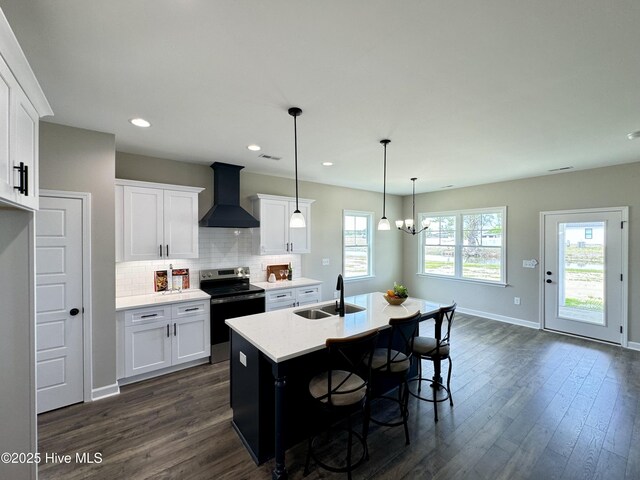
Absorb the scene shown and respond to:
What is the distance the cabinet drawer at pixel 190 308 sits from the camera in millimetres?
3413

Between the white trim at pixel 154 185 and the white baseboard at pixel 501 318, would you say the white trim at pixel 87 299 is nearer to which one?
the white trim at pixel 154 185

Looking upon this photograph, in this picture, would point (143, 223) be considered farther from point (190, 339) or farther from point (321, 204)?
point (321, 204)

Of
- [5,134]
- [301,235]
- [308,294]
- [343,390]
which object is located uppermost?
[5,134]

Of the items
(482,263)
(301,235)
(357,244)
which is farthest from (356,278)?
(482,263)

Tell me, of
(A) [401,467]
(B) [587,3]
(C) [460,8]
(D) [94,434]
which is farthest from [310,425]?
(B) [587,3]

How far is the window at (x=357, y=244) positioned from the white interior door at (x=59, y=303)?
Answer: 4422mm

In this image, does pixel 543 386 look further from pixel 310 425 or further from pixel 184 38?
pixel 184 38

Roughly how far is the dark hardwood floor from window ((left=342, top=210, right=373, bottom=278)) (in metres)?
3.15

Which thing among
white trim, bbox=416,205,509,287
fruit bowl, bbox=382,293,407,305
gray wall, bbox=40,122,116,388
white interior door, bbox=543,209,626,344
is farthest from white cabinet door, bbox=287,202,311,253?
white interior door, bbox=543,209,626,344

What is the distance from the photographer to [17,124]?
1373 millimetres

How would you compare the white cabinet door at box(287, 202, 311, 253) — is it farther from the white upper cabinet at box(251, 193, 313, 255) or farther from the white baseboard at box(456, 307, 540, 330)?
the white baseboard at box(456, 307, 540, 330)

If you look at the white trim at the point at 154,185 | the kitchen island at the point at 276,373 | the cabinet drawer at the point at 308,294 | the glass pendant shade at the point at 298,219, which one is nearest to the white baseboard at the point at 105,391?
the kitchen island at the point at 276,373

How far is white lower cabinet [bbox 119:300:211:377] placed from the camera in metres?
3.13

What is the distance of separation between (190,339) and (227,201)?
1.97 m
